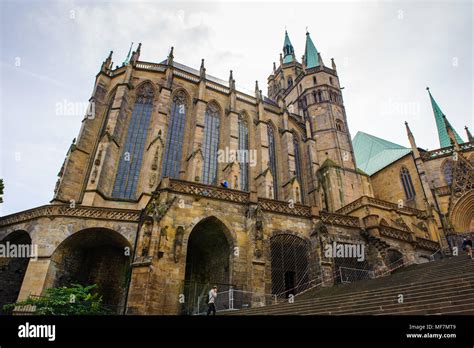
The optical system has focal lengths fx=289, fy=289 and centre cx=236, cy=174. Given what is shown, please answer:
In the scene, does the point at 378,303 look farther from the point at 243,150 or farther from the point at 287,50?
the point at 287,50

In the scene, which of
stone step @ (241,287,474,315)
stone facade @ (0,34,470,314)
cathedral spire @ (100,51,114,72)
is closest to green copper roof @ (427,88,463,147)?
stone facade @ (0,34,470,314)

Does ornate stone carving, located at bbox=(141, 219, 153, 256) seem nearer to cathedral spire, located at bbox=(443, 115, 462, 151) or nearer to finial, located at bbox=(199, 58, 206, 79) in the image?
finial, located at bbox=(199, 58, 206, 79)

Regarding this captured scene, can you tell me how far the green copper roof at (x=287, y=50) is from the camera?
2034 inches

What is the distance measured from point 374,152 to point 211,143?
69.7 feet

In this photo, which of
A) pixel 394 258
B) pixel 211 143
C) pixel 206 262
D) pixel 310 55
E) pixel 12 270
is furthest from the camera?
pixel 310 55

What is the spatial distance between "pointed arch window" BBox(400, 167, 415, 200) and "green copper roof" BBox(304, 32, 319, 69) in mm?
18419

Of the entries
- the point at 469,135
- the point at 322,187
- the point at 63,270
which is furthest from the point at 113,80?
the point at 469,135

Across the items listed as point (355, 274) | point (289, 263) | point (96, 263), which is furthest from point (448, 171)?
point (96, 263)

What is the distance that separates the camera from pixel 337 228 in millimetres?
15602

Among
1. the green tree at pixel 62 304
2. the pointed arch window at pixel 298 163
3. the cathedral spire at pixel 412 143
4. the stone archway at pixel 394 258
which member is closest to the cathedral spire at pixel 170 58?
the pointed arch window at pixel 298 163

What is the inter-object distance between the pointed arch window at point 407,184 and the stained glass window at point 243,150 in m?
15.3

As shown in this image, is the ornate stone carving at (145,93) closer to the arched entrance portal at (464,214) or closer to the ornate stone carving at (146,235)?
the ornate stone carving at (146,235)

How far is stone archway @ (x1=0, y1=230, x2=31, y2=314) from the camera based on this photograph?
15.1 metres

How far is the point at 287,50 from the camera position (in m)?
55.0
